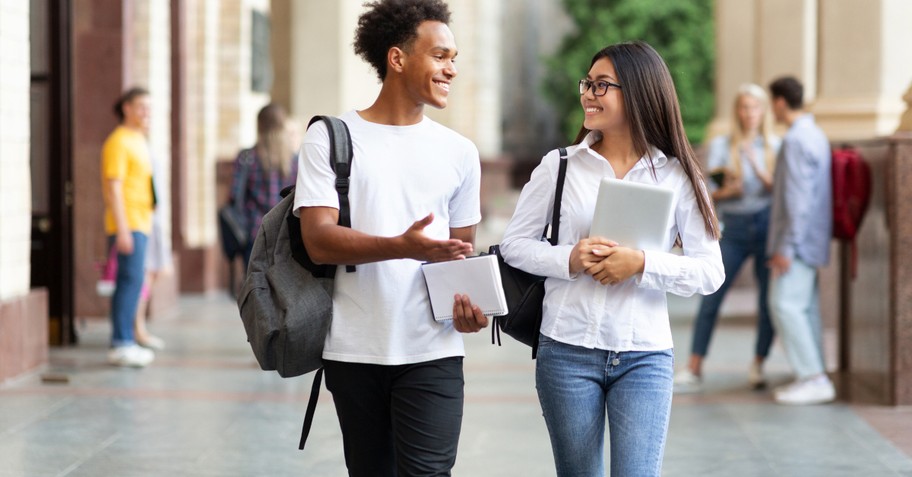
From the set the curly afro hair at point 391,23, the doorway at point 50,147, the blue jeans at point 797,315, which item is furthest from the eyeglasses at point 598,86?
the doorway at point 50,147

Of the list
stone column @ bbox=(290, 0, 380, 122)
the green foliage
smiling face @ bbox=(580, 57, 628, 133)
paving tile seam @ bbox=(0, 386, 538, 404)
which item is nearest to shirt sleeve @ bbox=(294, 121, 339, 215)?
smiling face @ bbox=(580, 57, 628, 133)

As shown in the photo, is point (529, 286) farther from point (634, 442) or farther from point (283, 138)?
point (283, 138)

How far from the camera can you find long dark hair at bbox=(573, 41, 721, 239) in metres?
3.86

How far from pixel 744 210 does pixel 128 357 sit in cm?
448

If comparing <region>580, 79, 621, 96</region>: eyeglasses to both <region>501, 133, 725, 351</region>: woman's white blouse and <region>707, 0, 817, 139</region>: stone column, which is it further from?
<region>707, 0, 817, 139</region>: stone column

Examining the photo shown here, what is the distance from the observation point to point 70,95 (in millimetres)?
10742

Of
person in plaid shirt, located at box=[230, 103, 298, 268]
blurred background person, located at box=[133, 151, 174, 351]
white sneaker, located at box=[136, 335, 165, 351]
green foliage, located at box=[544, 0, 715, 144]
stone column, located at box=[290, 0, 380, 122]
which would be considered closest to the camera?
person in plaid shirt, located at box=[230, 103, 298, 268]

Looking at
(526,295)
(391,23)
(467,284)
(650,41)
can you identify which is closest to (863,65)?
(526,295)


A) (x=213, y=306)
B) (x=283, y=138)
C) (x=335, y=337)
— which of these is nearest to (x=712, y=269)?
(x=335, y=337)

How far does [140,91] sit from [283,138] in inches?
48.3

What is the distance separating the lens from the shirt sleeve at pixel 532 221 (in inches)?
154

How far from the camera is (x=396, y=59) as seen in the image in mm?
3861

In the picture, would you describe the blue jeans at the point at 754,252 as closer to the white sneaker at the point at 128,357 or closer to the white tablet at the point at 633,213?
the white sneaker at the point at 128,357

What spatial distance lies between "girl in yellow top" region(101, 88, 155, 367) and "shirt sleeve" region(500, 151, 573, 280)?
6026 mm
